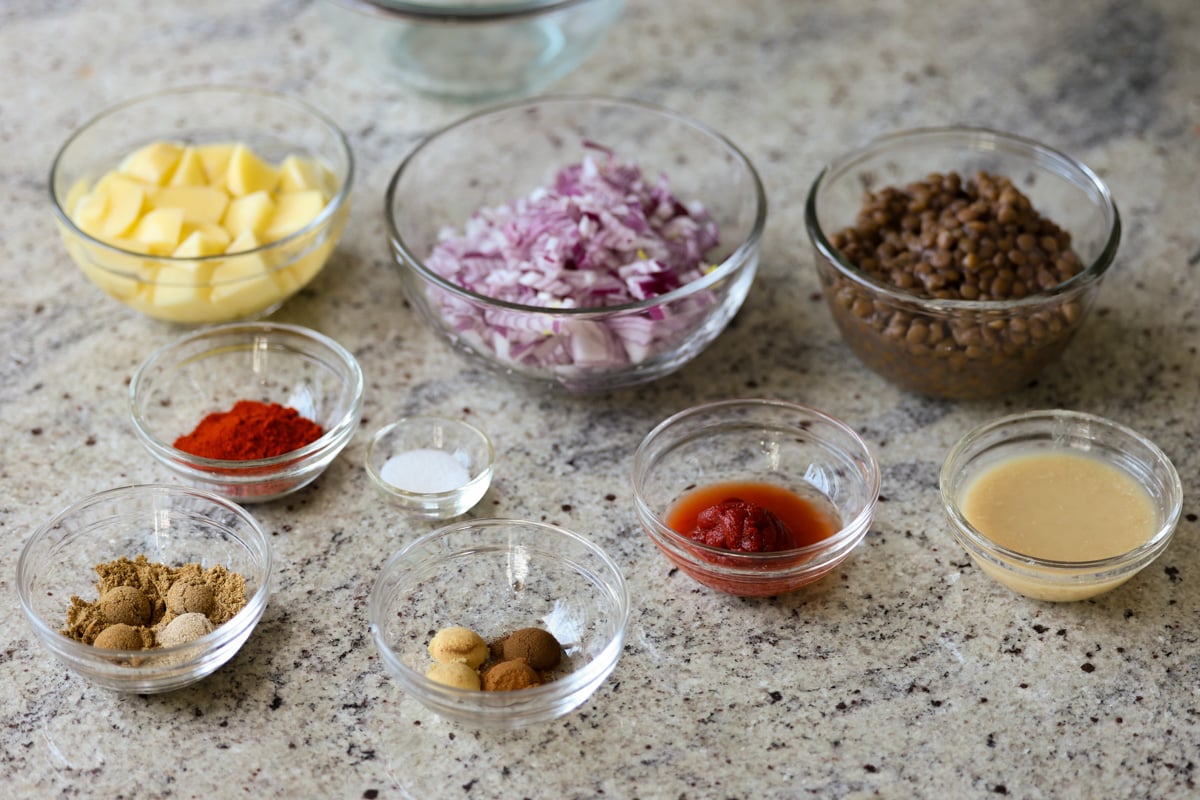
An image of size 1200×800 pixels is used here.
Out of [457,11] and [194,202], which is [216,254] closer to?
[194,202]

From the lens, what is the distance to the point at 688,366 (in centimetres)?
209

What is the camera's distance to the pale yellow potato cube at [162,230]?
2053 mm

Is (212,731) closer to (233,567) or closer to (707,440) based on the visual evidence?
(233,567)

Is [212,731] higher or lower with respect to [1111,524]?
lower

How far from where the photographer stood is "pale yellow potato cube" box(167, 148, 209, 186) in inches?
85.9

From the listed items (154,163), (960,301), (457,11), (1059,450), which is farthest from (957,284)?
(154,163)

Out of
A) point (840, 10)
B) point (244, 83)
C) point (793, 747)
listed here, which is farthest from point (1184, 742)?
point (244, 83)

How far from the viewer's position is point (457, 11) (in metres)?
2.27

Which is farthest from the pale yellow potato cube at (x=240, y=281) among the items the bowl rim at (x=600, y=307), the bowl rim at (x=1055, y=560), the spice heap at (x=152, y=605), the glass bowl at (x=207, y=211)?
the bowl rim at (x=1055, y=560)

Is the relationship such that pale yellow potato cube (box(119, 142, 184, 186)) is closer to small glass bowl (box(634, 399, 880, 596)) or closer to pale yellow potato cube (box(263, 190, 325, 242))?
pale yellow potato cube (box(263, 190, 325, 242))

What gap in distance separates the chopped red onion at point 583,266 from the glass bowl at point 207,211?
9.5 inches

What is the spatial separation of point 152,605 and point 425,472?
0.41 meters

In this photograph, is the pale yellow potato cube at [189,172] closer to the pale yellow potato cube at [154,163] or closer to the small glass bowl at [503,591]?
the pale yellow potato cube at [154,163]

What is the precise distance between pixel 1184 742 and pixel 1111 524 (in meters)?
0.30
